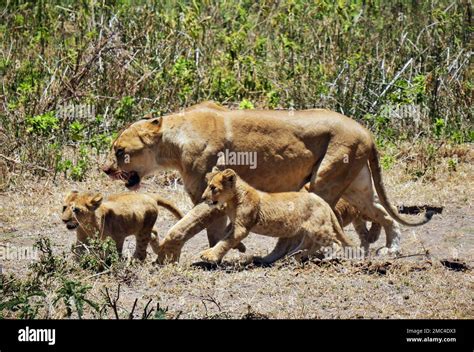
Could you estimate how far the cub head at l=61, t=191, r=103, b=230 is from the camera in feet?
36.3

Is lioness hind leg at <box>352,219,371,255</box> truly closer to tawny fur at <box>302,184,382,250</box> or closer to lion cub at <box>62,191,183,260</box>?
tawny fur at <box>302,184,382,250</box>

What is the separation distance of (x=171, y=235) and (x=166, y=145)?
96cm

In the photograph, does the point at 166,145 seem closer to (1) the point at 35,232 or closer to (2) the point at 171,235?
(2) the point at 171,235

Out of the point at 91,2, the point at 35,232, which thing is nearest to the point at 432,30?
the point at 91,2

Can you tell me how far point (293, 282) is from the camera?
10469mm

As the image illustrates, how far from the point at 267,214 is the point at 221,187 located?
47 centimetres

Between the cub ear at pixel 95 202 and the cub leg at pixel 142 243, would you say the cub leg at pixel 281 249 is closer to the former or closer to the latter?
the cub leg at pixel 142 243

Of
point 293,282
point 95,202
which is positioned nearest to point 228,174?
point 293,282

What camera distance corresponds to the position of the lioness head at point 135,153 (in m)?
11.7

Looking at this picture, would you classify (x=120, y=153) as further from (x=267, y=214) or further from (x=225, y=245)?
(x=267, y=214)

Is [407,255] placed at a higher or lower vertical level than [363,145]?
lower

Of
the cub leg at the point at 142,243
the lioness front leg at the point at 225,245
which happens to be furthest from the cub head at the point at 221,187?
the cub leg at the point at 142,243

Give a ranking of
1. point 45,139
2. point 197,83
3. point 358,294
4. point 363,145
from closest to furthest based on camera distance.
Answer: point 358,294
point 363,145
point 45,139
point 197,83

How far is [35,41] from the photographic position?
1684 centimetres
